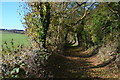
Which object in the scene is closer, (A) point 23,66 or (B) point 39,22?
(A) point 23,66

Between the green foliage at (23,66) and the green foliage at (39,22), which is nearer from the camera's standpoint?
the green foliage at (23,66)

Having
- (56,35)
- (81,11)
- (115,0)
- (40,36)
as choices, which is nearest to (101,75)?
(40,36)

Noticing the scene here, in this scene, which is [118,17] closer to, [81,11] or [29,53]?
[81,11]

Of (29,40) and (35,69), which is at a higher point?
(29,40)

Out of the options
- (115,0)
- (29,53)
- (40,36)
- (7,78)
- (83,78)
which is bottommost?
(83,78)

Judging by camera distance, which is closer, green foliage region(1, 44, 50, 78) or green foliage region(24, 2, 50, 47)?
green foliage region(1, 44, 50, 78)

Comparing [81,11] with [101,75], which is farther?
[81,11]

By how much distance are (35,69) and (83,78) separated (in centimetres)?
266

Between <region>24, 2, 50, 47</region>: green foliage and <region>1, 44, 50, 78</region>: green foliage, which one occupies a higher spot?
<region>24, 2, 50, 47</region>: green foliage

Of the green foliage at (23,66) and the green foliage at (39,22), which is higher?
the green foliage at (39,22)

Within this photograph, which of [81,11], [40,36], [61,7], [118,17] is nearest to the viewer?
[40,36]

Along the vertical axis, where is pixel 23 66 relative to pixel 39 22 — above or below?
below

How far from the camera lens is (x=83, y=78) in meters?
7.50

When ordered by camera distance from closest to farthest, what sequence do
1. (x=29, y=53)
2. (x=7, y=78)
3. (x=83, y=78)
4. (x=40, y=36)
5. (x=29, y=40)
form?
(x=7, y=78)
(x=29, y=53)
(x=83, y=78)
(x=40, y=36)
(x=29, y=40)
